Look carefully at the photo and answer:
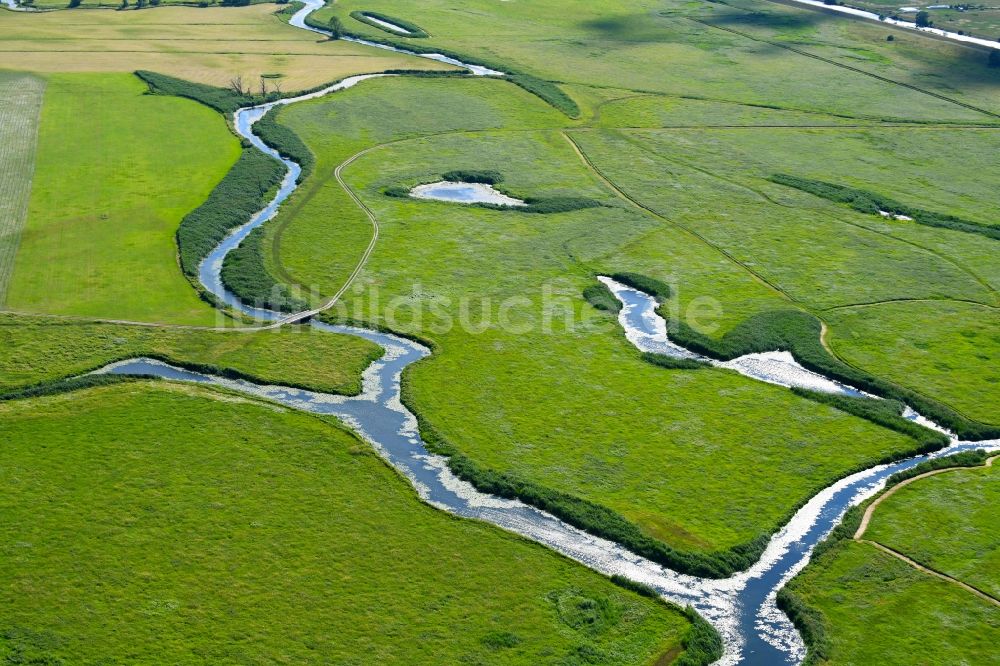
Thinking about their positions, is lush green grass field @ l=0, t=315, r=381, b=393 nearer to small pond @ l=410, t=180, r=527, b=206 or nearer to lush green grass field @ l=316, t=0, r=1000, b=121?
small pond @ l=410, t=180, r=527, b=206

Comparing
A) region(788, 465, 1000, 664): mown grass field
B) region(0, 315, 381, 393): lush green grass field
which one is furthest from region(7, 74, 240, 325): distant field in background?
region(788, 465, 1000, 664): mown grass field

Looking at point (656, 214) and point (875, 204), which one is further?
point (875, 204)

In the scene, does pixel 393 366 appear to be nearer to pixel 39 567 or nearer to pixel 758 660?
pixel 39 567

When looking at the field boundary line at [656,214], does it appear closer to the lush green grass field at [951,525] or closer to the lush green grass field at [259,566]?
the lush green grass field at [951,525]

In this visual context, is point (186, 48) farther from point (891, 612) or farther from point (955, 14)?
point (955, 14)

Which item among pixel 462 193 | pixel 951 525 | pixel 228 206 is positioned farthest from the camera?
pixel 462 193

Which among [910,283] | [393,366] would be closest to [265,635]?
[393,366]

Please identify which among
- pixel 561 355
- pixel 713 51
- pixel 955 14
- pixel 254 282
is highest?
pixel 955 14

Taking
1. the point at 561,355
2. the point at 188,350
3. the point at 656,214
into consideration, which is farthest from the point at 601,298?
the point at 188,350
